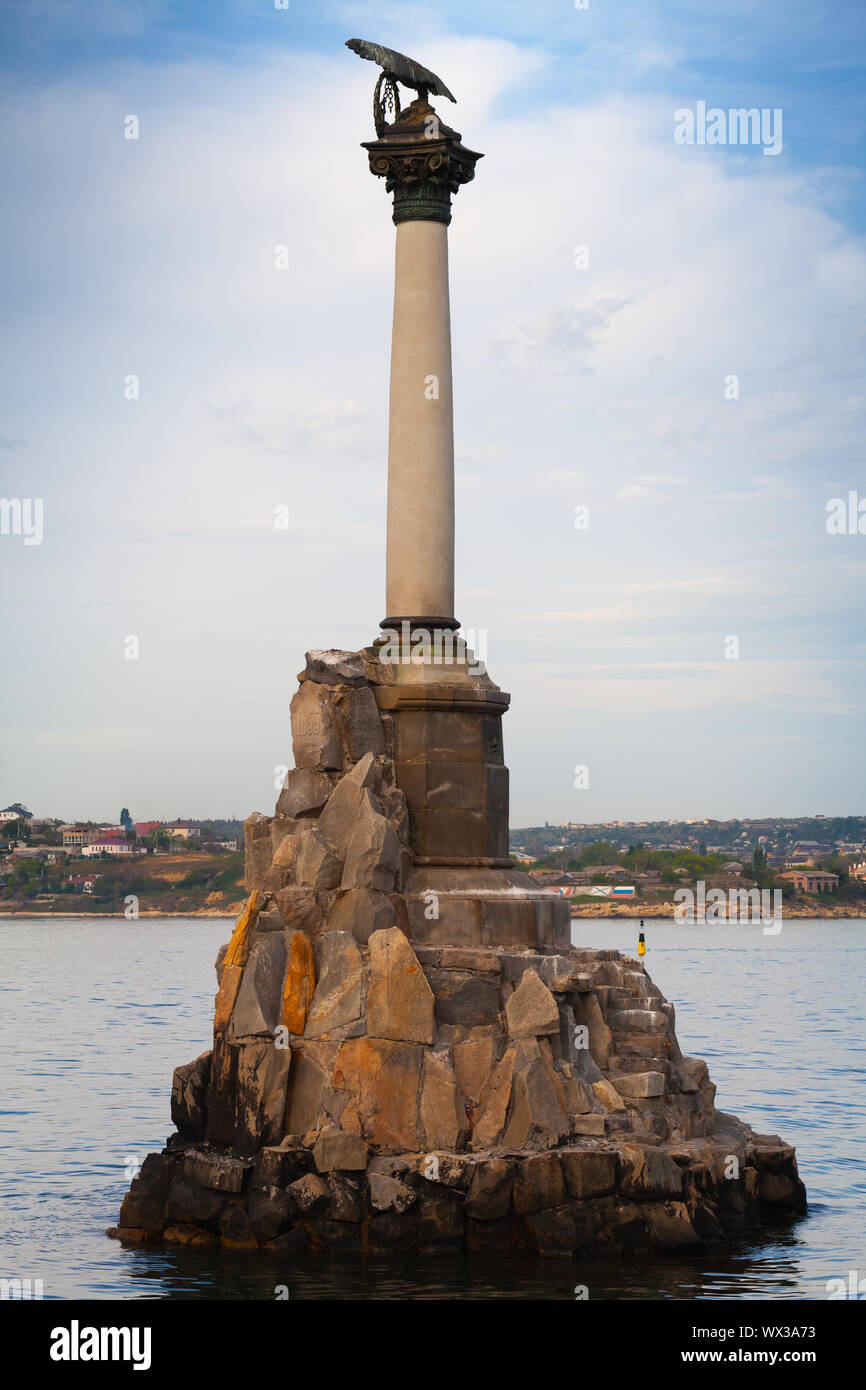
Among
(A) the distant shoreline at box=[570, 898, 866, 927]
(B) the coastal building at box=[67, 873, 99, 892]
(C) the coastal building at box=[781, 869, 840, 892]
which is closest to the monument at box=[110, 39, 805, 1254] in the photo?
(A) the distant shoreline at box=[570, 898, 866, 927]

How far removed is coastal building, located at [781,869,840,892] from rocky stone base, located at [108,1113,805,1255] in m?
134

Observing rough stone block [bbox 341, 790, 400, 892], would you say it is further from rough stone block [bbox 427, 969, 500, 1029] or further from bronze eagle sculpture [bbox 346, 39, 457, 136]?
bronze eagle sculpture [bbox 346, 39, 457, 136]

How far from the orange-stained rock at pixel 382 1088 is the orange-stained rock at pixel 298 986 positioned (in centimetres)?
71

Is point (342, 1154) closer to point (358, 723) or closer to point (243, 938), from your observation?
point (243, 938)

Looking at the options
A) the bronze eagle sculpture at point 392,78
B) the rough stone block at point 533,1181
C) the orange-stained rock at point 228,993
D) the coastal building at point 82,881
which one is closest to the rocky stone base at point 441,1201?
the rough stone block at point 533,1181

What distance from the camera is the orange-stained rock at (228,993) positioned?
20141 mm

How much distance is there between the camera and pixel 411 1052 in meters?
19.2

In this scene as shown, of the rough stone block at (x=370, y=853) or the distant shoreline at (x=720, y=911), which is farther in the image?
the distant shoreline at (x=720, y=911)

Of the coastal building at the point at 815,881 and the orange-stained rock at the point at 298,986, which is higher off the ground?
the orange-stained rock at the point at 298,986

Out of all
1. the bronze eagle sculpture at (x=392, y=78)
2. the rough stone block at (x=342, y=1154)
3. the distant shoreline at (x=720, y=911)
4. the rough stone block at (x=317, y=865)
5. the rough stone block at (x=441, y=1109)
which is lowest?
the distant shoreline at (x=720, y=911)

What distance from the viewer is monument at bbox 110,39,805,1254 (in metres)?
18.6

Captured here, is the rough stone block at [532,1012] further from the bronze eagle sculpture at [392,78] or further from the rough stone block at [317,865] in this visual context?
the bronze eagle sculpture at [392,78]

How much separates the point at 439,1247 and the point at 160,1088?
1952 cm

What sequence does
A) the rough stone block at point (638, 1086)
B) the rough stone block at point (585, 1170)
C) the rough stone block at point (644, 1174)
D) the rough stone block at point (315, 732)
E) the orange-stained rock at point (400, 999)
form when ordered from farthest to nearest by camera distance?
the rough stone block at point (315, 732)
the rough stone block at point (638, 1086)
the orange-stained rock at point (400, 999)
the rough stone block at point (644, 1174)
the rough stone block at point (585, 1170)
